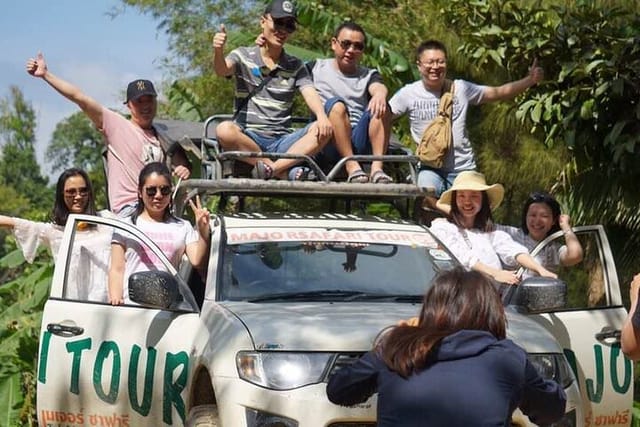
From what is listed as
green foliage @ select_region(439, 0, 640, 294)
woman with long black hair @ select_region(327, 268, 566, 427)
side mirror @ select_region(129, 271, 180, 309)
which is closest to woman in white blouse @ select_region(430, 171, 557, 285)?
green foliage @ select_region(439, 0, 640, 294)

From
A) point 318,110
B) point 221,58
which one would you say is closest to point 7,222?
point 221,58

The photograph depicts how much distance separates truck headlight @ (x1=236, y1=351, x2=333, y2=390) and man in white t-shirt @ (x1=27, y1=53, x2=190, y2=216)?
10.3 feet

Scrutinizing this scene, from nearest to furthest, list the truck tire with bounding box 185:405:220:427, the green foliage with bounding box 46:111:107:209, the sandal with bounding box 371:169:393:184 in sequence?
the truck tire with bounding box 185:405:220:427
the sandal with bounding box 371:169:393:184
the green foliage with bounding box 46:111:107:209

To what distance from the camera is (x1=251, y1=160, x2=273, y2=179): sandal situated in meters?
8.55

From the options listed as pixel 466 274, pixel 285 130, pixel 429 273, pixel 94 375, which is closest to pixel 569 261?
pixel 429 273

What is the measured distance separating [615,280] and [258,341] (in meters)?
2.45

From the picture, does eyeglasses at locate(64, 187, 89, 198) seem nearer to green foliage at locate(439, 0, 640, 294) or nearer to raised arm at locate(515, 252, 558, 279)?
raised arm at locate(515, 252, 558, 279)

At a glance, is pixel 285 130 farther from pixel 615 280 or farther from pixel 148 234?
pixel 615 280

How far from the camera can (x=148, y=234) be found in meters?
7.91

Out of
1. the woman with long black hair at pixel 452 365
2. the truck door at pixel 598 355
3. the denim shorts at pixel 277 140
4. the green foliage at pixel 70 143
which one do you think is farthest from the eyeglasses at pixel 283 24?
the green foliage at pixel 70 143

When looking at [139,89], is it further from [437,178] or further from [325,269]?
[325,269]

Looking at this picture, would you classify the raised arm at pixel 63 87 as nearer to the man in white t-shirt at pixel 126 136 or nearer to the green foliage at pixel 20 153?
the man in white t-shirt at pixel 126 136

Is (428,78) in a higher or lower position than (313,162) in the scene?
higher

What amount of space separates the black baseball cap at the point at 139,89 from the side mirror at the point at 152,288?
8.38ft
